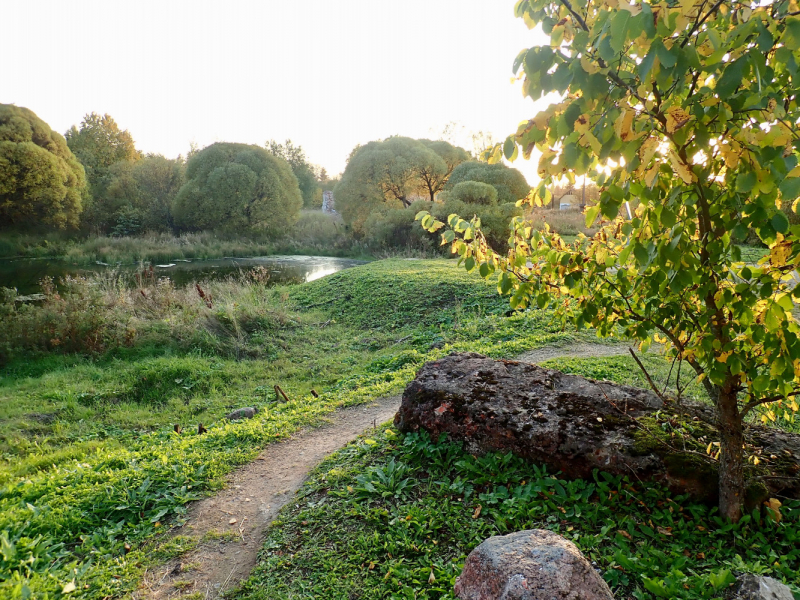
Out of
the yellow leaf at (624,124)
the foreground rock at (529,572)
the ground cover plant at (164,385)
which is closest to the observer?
the yellow leaf at (624,124)

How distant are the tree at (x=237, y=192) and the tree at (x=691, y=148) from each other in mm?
35566

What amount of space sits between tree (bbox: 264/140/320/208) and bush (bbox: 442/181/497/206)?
38.4 meters

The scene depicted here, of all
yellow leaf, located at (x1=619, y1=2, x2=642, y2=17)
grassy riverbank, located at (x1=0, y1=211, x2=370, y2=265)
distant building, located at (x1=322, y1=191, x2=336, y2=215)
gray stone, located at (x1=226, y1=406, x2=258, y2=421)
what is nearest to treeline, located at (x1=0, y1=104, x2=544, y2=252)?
grassy riverbank, located at (x1=0, y1=211, x2=370, y2=265)

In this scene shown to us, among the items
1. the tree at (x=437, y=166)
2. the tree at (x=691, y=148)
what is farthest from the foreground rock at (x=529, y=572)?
the tree at (x=437, y=166)

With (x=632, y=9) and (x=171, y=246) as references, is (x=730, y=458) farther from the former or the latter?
(x=171, y=246)

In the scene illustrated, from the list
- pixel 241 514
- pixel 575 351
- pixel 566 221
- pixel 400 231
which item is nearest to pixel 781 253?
pixel 241 514

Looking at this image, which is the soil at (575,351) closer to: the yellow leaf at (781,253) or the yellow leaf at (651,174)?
the yellow leaf at (781,253)

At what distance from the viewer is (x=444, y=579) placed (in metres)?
2.88

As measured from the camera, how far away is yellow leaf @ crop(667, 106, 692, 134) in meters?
1.79

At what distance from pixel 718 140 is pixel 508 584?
207cm

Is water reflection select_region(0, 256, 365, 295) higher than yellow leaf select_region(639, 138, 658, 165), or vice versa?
yellow leaf select_region(639, 138, 658, 165)

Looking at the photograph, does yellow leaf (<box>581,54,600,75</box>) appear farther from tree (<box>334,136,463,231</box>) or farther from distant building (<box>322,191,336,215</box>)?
distant building (<box>322,191,336,215</box>)

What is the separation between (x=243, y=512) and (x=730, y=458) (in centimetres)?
365

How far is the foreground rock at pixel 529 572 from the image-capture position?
6.98ft
